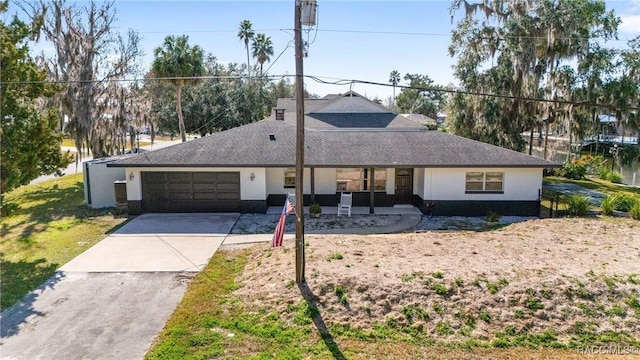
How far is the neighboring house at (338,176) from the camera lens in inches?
669

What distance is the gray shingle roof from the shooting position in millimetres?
16859

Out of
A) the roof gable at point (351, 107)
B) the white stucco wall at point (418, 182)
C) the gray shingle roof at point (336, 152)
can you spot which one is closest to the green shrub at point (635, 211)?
the gray shingle roof at point (336, 152)

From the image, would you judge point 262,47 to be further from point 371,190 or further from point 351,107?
point 371,190

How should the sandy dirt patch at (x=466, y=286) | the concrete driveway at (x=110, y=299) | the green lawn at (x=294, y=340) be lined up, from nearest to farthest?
the green lawn at (x=294, y=340) < the concrete driveway at (x=110, y=299) < the sandy dirt patch at (x=466, y=286)

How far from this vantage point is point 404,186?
Answer: 62.5 ft

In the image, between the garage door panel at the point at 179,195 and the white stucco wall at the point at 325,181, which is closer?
the garage door panel at the point at 179,195

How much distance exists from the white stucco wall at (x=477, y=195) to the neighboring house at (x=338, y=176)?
0.04m

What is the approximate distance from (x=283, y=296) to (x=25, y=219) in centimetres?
1377

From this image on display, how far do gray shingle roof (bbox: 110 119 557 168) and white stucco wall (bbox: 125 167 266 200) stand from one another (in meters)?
0.45

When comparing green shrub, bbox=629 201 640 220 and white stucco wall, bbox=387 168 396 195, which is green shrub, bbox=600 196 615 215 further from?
white stucco wall, bbox=387 168 396 195

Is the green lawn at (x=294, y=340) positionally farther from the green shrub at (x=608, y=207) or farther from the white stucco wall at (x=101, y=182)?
the white stucco wall at (x=101, y=182)

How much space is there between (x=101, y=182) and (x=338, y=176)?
10446 mm

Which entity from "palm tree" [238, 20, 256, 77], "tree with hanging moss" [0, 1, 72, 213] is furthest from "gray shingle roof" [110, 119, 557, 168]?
"palm tree" [238, 20, 256, 77]

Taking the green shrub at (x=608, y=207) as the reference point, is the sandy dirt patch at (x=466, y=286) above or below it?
below
